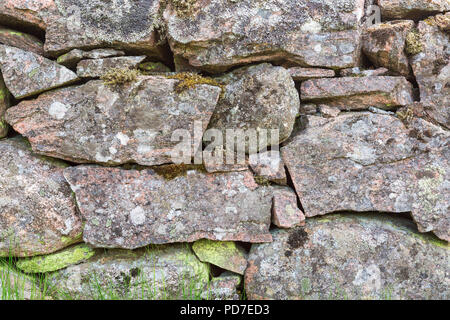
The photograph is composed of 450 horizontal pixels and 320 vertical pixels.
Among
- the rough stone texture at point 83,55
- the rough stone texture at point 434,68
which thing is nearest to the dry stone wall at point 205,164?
the rough stone texture at point 83,55

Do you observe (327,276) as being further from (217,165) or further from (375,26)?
(375,26)

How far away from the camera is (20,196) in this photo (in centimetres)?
391

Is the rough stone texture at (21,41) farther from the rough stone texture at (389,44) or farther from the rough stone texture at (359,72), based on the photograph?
the rough stone texture at (389,44)

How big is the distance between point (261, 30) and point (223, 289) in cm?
291

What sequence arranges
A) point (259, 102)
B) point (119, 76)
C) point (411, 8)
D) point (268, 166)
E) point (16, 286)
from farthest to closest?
point (411, 8) → point (268, 166) → point (259, 102) → point (119, 76) → point (16, 286)

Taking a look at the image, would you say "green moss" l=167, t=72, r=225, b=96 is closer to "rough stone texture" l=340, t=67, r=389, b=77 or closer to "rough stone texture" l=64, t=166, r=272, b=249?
"rough stone texture" l=64, t=166, r=272, b=249

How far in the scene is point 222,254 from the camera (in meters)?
4.04

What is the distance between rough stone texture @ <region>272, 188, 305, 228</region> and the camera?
402 centimetres

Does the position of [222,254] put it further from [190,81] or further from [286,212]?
[190,81]

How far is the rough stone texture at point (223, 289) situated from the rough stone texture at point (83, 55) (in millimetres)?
2809

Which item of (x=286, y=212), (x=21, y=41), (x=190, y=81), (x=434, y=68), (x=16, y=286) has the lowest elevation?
(x=16, y=286)

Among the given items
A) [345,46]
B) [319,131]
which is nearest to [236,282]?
[319,131]

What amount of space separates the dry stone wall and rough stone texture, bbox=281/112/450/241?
2cm

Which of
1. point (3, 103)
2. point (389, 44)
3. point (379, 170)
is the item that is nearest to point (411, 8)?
point (389, 44)
